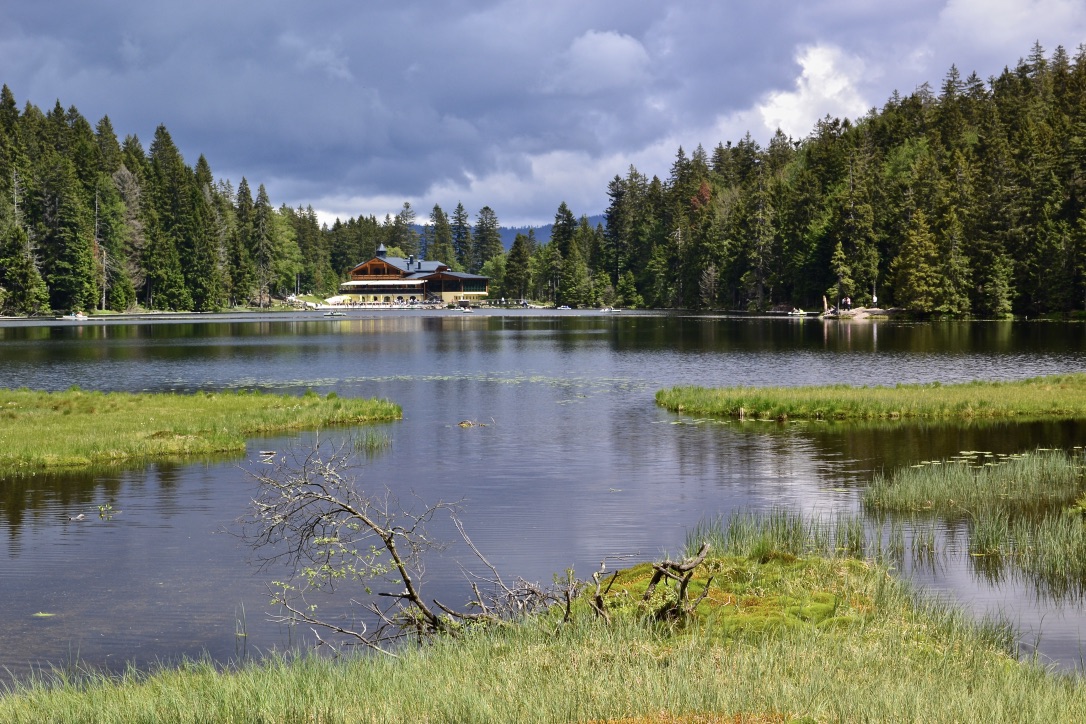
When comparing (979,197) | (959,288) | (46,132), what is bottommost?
(959,288)

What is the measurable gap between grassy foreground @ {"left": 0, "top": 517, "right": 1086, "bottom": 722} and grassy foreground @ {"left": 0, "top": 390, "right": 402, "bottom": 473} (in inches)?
664

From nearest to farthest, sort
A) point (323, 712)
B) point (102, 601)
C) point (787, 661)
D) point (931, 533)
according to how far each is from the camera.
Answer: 1. point (323, 712)
2. point (787, 661)
3. point (102, 601)
4. point (931, 533)

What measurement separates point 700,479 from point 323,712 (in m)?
16.8

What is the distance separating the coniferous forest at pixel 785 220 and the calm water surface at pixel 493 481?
43.9m

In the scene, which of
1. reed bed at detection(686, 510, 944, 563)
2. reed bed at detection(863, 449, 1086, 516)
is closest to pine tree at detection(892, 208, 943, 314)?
reed bed at detection(863, 449, 1086, 516)

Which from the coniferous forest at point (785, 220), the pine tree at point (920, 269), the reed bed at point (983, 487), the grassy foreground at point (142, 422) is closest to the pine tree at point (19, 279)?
the coniferous forest at point (785, 220)

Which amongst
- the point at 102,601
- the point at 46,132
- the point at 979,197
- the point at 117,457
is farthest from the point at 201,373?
the point at 46,132

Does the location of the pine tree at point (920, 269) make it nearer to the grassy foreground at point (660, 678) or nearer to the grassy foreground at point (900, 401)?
the grassy foreground at point (900, 401)

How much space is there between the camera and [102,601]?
14648 mm

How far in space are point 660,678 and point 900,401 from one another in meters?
28.0

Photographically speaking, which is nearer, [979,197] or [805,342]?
[805,342]

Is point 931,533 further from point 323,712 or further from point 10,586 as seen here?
point 10,586

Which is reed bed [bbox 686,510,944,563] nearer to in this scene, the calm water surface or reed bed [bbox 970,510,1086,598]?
the calm water surface

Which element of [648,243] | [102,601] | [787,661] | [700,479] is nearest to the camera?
[787,661]
